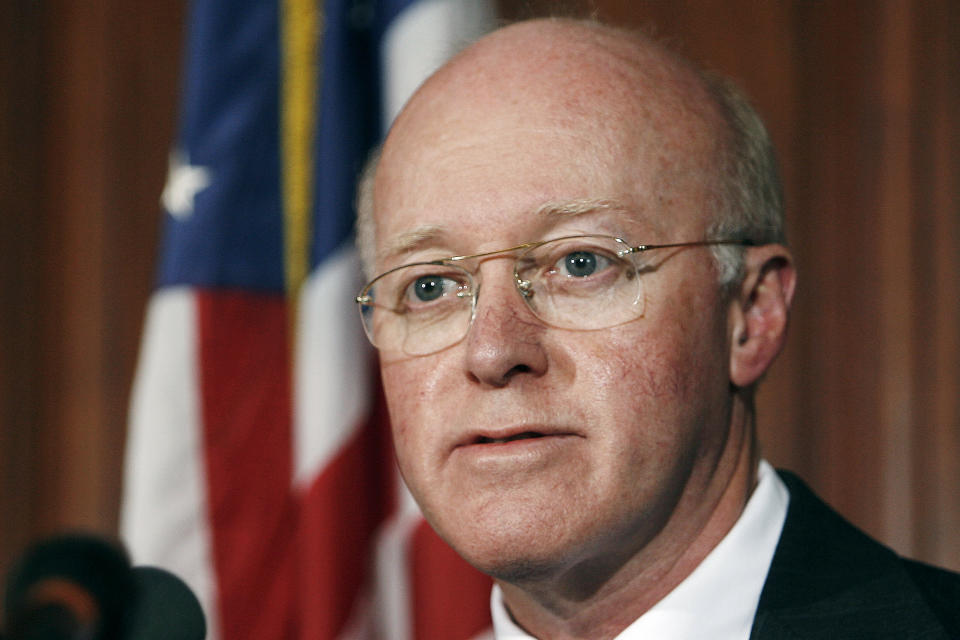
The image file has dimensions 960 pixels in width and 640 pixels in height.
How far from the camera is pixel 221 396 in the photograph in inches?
92.7

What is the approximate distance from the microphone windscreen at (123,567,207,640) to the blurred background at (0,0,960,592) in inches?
58.1

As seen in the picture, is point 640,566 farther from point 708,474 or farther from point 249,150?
point 249,150

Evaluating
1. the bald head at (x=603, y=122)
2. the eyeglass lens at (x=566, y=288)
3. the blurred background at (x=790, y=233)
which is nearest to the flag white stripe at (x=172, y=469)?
the blurred background at (x=790, y=233)

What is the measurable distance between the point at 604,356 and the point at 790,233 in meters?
1.34

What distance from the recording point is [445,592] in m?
2.26

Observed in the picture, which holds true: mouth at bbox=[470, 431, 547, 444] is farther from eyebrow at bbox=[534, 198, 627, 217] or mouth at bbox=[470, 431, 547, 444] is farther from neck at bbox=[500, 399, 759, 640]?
eyebrow at bbox=[534, 198, 627, 217]

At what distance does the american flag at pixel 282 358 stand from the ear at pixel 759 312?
92cm

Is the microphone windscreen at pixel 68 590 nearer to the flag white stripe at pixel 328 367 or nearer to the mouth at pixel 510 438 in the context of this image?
the mouth at pixel 510 438

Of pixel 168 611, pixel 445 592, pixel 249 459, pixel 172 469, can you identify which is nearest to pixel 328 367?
pixel 249 459

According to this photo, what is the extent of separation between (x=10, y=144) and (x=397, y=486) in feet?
5.81

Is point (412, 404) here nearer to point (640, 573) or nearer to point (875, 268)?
point (640, 573)

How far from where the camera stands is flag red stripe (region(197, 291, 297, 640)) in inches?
91.4

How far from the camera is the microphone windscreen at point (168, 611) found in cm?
97

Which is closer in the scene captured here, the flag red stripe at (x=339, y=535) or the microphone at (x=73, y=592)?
the microphone at (x=73, y=592)
